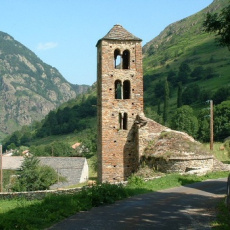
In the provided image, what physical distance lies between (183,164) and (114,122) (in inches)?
281

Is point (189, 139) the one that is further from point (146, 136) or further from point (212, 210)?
point (212, 210)

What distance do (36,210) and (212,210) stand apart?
525 centimetres

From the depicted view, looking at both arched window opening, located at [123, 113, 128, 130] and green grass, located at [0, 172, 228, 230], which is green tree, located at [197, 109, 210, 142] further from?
green grass, located at [0, 172, 228, 230]

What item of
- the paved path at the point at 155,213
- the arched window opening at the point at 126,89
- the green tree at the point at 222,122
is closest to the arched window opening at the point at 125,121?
the arched window opening at the point at 126,89


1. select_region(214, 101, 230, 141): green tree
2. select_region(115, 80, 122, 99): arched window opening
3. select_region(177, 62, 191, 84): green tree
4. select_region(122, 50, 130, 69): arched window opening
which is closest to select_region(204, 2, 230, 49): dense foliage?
select_region(115, 80, 122, 99): arched window opening

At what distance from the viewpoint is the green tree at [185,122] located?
70.8 m

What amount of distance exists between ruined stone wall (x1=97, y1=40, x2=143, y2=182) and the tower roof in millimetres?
587

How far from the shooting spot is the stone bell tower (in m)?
29.5

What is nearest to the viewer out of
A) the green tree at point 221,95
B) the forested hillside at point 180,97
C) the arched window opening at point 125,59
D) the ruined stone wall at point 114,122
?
the ruined stone wall at point 114,122

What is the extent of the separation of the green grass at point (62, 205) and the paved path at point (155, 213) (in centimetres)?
36

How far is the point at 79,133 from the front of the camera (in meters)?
128

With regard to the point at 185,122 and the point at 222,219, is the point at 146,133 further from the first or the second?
the point at 185,122

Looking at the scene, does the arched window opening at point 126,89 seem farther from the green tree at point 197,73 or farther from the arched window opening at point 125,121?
the green tree at point 197,73

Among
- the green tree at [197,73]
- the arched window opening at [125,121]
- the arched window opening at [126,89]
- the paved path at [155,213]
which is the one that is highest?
the green tree at [197,73]
